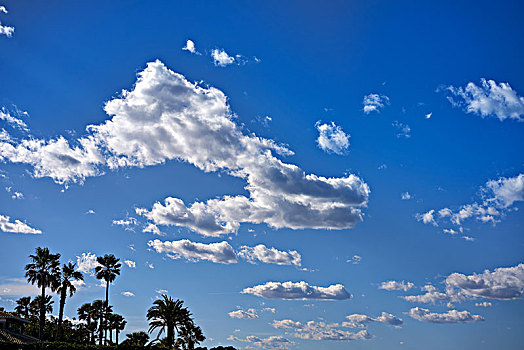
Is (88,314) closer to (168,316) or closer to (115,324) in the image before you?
(115,324)

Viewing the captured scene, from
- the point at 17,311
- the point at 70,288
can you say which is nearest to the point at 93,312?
the point at 17,311

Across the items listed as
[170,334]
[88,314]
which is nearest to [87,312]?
[88,314]

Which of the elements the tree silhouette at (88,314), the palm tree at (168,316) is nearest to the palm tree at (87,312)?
the tree silhouette at (88,314)

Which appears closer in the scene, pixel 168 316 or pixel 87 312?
pixel 168 316

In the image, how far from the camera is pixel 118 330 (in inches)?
4530

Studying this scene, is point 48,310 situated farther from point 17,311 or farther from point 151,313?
point 151,313

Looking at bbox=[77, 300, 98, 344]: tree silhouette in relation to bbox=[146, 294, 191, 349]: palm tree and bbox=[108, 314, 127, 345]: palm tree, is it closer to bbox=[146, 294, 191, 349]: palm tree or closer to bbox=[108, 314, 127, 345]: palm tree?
bbox=[108, 314, 127, 345]: palm tree

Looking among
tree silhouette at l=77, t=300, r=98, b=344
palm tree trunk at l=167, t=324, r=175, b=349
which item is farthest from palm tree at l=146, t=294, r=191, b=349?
tree silhouette at l=77, t=300, r=98, b=344

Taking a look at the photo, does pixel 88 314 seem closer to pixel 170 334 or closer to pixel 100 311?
pixel 100 311

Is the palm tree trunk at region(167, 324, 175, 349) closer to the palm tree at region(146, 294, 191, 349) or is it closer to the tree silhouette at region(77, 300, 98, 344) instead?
the palm tree at region(146, 294, 191, 349)

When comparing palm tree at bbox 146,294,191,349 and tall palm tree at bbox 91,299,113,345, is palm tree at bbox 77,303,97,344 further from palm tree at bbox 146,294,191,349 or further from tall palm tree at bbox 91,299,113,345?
palm tree at bbox 146,294,191,349

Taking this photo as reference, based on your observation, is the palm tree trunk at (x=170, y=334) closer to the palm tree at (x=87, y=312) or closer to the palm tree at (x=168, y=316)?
the palm tree at (x=168, y=316)

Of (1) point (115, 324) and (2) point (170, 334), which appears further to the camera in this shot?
(1) point (115, 324)

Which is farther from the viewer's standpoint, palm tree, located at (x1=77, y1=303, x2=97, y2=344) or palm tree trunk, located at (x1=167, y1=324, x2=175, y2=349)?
palm tree, located at (x1=77, y1=303, x2=97, y2=344)
